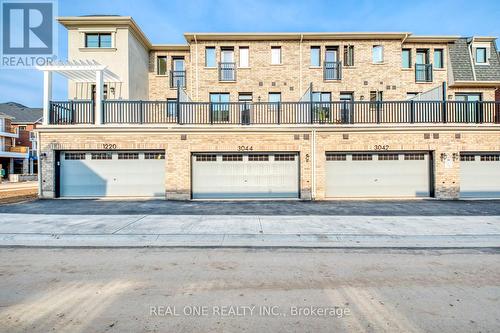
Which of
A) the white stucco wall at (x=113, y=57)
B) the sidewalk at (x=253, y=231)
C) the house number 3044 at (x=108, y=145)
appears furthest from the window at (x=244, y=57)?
the sidewalk at (x=253, y=231)

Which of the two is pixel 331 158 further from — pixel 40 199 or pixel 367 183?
pixel 40 199

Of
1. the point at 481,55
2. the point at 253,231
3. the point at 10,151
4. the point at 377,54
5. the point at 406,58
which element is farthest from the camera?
the point at 10,151

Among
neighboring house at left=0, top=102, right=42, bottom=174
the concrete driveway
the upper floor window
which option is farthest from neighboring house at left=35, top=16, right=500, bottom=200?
neighboring house at left=0, top=102, right=42, bottom=174

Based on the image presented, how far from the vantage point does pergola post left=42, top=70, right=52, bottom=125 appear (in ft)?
44.3

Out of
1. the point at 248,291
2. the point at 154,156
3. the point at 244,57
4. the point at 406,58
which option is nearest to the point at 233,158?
the point at 154,156

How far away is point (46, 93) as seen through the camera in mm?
13602

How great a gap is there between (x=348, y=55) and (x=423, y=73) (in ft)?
18.4

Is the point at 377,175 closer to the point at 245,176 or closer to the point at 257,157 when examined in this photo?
the point at 257,157

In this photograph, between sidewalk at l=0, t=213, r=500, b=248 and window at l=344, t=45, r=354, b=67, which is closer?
sidewalk at l=0, t=213, r=500, b=248

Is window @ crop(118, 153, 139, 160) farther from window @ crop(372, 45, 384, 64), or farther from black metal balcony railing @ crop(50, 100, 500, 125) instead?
window @ crop(372, 45, 384, 64)

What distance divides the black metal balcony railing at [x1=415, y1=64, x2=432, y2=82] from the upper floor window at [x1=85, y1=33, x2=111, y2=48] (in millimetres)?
21352

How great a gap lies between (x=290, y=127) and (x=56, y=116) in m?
11.6

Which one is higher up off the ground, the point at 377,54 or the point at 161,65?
the point at 377,54

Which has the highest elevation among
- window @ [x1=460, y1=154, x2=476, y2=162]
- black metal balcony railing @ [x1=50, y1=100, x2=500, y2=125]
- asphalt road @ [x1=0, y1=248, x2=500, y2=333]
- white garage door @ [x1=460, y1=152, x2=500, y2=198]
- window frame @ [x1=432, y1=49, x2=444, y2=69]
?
window frame @ [x1=432, y1=49, x2=444, y2=69]
